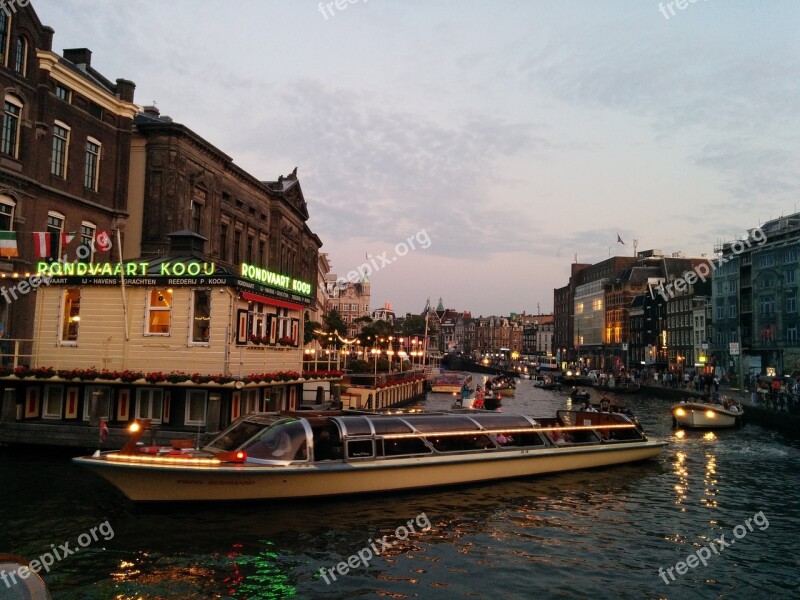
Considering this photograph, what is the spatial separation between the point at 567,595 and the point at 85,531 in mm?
11609

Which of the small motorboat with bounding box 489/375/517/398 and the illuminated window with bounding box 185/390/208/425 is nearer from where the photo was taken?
the illuminated window with bounding box 185/390/208/425

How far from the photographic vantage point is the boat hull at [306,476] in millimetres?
16531

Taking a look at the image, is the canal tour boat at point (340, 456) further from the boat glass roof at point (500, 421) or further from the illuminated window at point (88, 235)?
the illuminated window at point (88, 235)

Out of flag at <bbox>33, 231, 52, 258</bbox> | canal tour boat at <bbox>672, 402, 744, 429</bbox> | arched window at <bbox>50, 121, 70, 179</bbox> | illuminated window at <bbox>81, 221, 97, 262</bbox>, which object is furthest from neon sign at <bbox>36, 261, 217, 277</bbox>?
canal tour boat at <bbox>672, 402, 744, 429</bbox>

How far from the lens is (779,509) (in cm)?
2056

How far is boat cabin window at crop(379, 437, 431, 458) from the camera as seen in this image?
19.7 meters

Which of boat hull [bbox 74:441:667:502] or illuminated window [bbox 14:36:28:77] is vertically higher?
illuminated window [bbox 14:36:28:77]

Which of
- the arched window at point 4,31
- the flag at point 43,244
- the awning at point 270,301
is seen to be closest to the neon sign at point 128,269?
the flag at point 43,244

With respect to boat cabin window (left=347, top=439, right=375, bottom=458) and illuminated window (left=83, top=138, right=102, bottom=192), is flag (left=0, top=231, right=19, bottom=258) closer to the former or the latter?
illuminated window (left=83, top=138, right=102, bottom=192)

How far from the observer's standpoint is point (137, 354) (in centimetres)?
2439

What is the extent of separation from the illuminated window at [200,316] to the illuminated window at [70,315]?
539cm

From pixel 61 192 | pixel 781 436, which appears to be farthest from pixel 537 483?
pixel 61 192

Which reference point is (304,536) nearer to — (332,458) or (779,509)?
(332,458)

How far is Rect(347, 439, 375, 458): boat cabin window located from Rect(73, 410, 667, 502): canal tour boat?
0.10 feet
